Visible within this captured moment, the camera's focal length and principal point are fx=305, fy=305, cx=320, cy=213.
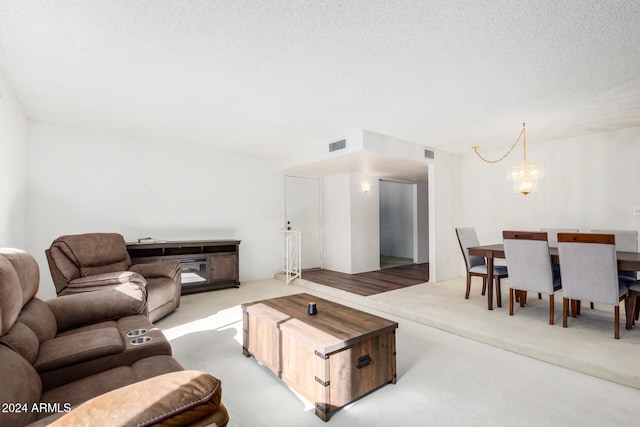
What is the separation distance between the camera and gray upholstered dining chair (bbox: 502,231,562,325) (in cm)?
322

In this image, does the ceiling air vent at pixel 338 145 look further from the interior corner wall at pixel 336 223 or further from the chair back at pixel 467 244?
the chair back at pixel 467 244

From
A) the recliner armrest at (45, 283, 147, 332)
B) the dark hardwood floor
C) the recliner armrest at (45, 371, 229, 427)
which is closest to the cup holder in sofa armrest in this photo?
the recliner armrest at (45, 283, 147, 332)

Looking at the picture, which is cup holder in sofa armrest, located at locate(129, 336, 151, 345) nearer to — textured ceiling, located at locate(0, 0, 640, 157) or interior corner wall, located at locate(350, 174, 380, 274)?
textured ceiling, located at locate(0, 0, 640, 157)

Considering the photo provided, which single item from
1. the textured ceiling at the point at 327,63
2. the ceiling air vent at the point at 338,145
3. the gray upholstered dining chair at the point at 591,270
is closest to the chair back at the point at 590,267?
the gray upholstered dining chair at the point at 591,270

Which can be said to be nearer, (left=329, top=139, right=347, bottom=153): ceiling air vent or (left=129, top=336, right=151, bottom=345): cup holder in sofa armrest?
(left=129, top=336, right=151, bottom=345): cup holder in sofa armrest

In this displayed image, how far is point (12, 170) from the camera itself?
3318 millimetres

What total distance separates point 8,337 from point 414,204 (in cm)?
750

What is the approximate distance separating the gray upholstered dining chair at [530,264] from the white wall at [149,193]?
4152 mm

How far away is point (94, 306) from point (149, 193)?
304 cm

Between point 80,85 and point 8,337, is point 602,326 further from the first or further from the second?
point 80,85

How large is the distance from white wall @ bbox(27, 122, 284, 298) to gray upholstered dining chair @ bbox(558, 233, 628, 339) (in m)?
4.66

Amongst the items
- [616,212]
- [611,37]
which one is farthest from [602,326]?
[611,37]

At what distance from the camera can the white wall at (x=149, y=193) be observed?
4117mm

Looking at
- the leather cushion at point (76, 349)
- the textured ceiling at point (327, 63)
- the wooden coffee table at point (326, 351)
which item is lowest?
the wooden coffee table at point (326, 351)
